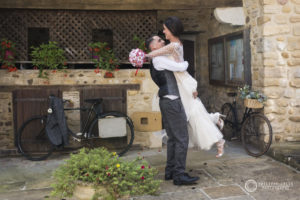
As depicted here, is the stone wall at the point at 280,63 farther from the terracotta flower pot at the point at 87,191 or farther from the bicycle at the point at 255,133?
the terracotta flower pot at the point at 87,191

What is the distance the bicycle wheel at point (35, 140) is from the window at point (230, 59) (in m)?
→ 3.66

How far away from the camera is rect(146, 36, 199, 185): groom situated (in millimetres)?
4199

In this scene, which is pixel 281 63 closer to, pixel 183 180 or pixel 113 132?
pixel 183 180

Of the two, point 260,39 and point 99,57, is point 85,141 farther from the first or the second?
point 260,39

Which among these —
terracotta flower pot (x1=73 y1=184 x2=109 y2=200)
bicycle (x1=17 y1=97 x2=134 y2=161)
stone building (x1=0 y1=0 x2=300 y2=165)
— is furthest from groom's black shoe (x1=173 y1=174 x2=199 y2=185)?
bicycle (x1=17 y1=97 x2=134 y2=161)

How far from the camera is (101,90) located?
6281 millimetres

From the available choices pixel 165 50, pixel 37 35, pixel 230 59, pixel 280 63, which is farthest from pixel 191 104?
pixel 37 35

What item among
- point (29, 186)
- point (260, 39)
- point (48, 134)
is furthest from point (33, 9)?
point (260, 39)

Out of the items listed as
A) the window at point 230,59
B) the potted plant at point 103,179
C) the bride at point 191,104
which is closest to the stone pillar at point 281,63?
the window at point 230,59

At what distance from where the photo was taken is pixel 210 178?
14.7 ft

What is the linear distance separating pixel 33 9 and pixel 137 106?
2.77 meters

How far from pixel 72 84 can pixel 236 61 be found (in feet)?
11.1

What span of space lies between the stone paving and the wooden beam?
8.75 ft

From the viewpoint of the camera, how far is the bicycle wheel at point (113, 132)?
19.4 ft
